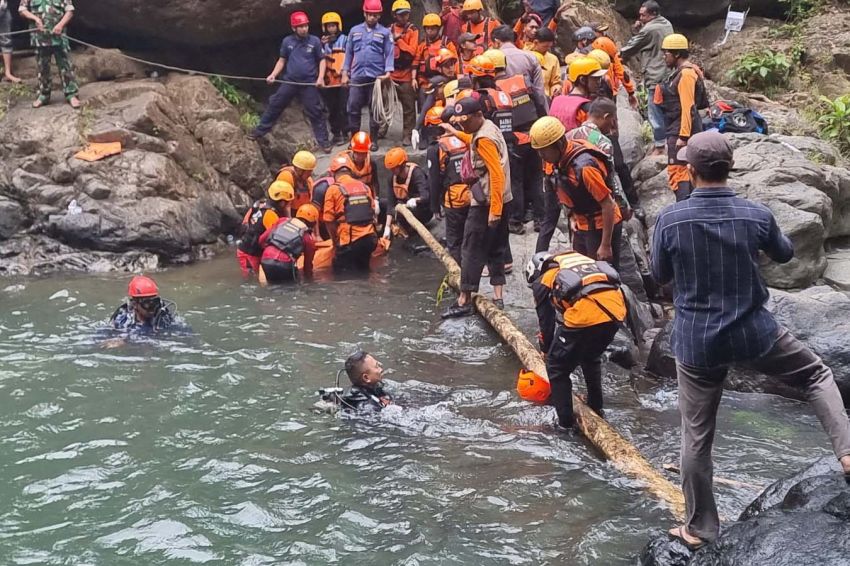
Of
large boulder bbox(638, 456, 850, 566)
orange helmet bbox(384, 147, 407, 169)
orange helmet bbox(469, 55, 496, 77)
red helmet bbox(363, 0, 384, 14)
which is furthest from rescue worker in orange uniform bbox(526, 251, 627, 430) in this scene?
red helmet bbox(363, 0, 384, 14)

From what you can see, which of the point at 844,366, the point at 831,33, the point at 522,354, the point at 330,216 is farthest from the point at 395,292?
the point at 831,33

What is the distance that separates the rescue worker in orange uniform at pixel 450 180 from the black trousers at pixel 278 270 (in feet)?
7.44

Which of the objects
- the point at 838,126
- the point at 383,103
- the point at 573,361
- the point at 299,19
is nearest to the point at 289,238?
the point at 383,103

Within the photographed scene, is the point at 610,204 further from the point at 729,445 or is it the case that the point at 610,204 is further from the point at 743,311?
the point at 743,311

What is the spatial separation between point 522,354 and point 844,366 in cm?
266

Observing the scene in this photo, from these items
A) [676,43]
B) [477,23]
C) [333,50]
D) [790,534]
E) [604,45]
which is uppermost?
[477,23]

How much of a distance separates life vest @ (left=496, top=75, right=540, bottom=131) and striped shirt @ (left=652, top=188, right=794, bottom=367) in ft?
19.3

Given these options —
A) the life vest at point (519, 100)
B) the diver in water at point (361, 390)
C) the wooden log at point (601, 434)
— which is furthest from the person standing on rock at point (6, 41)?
the diver in water at point (361, 390)

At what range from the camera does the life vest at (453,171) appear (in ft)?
29.6

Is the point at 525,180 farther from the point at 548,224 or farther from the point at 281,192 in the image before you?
the point at 281,192

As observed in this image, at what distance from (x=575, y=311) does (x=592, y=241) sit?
199 centimetres

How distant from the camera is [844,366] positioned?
6809 mm

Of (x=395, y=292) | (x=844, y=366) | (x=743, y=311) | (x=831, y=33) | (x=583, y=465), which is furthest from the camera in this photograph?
(x=831, y=33)

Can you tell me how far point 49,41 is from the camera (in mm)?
12516
